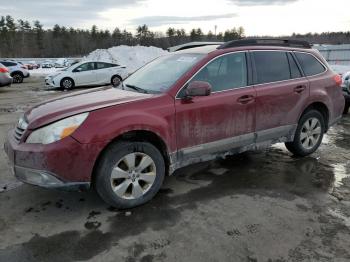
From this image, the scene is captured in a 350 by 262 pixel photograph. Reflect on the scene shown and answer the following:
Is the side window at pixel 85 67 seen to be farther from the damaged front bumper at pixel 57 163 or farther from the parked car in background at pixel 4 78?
the damaged front bumper at pixel 57 163

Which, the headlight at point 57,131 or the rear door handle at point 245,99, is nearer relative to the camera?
the headlight at point 57,131

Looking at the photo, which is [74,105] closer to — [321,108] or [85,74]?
[321,108]

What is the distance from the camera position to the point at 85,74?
57.9 ft

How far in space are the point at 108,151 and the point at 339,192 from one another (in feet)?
9.43

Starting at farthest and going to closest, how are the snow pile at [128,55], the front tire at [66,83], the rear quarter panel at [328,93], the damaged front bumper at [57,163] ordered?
the snow pile at [128,55] → the front tire at [66,83] → the rear quarter panel at [328,93] → the damaged front bumper at [57,163]

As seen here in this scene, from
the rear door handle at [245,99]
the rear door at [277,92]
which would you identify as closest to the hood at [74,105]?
the rear door handle at [245,99]

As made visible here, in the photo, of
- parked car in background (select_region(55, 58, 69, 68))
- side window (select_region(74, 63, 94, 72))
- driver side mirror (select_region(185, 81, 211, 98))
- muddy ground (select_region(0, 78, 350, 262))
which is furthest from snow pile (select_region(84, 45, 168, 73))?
driver side mirror (select_region(185, 81, 211, 98))

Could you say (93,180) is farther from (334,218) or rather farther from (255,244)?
(334,218)

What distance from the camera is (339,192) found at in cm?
441

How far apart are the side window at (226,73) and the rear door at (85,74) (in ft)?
46.0

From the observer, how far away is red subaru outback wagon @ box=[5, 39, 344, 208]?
355 centimetres

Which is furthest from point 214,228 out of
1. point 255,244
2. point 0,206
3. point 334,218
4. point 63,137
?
point 0,206

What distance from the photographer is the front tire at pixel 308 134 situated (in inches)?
215

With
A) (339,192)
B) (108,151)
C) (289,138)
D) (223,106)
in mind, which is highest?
(223,106)
